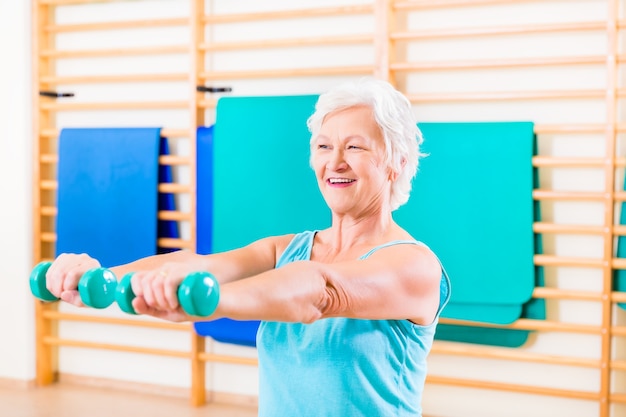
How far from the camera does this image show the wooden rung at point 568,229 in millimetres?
3264

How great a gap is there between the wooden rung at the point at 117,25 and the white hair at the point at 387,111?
8.46 feet

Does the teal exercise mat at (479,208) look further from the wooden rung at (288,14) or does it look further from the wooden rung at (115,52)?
the wooden rung at (115,52)

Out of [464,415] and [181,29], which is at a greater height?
[181,29]

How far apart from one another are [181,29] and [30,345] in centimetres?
189

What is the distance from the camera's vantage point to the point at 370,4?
11.7ft

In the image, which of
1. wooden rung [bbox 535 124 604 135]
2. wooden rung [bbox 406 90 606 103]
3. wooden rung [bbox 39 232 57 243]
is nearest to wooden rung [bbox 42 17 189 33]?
wooden rung [bbox 39 232 57 243]

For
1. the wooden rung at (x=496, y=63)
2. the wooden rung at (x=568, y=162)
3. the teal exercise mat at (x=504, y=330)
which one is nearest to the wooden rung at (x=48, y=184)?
the wooden rung at (x=496, y=63)

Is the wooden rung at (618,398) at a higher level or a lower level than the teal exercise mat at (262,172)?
lower

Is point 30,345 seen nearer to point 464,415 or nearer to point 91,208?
point 91,208

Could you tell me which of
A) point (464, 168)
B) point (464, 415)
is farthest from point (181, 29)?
point (464, 415)

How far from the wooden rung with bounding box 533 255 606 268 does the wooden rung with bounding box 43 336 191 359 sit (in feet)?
5.85

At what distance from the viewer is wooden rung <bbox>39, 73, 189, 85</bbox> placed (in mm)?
3951

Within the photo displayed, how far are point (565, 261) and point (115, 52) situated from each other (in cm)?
243

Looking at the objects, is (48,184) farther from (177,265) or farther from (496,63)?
(177,265)
